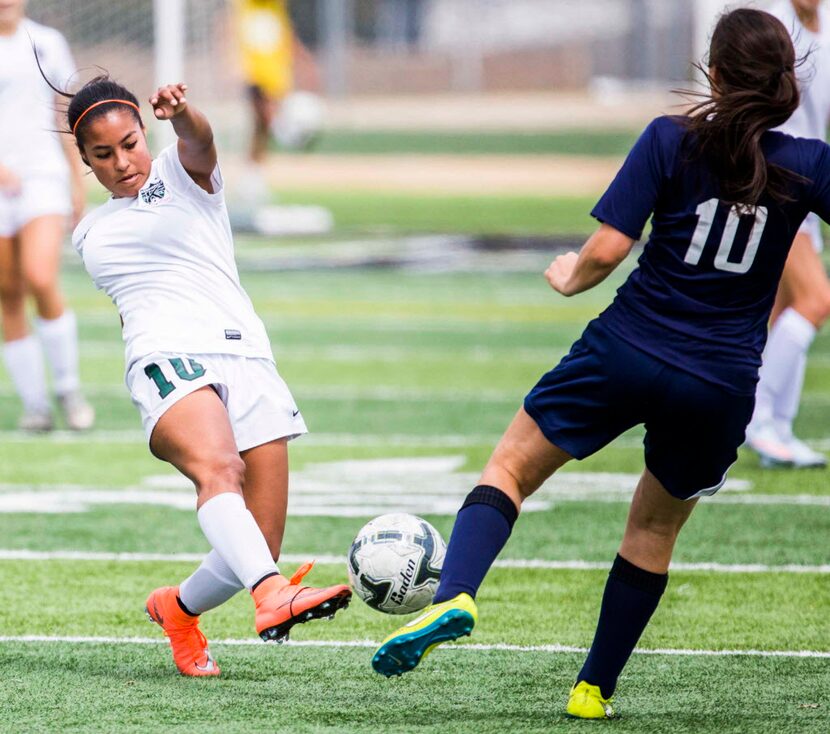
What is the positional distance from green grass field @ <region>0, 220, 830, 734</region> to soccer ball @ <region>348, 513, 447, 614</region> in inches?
11.2

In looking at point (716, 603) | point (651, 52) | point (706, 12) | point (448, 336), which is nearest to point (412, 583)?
point (716, 603)

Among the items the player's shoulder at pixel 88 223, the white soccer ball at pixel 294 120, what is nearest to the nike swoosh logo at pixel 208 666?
the player's shoulder at pixel 88 223

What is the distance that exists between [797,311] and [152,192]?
4.53 m

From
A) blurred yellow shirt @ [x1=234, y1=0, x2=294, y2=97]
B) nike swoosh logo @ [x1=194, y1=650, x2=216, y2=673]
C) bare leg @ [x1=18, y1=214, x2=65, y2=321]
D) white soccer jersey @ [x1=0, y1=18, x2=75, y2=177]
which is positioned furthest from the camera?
blurred yellow shirt @ [x1=234, y1=0, x2=294, y2=97]

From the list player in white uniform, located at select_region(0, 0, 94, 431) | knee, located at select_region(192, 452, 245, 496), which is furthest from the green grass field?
player in white uniform, located at select_region(0, 0, 94, 431)

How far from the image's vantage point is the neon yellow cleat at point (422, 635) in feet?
13.3

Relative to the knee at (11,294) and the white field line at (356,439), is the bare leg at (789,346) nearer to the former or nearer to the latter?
the white field line at (356,439)

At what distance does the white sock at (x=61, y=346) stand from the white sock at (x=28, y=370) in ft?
0.26

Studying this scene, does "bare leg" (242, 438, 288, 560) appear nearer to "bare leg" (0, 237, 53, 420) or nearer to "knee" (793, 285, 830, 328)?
"knee" (793, 285, 830, 328)

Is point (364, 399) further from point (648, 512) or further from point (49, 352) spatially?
point (648, 512)

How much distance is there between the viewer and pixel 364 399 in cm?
1108

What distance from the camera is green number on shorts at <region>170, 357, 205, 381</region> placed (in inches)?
190

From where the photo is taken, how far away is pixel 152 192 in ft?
16.6

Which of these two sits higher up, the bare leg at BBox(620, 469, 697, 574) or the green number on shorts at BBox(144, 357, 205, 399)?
the green number on shorts at BBox(144, 357, 205, 399)
